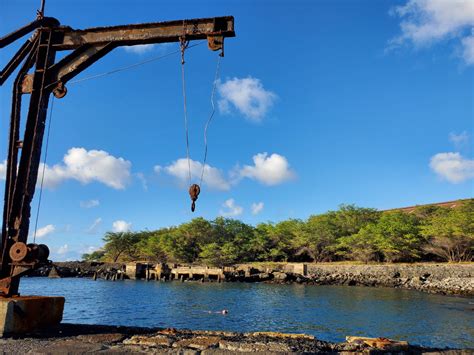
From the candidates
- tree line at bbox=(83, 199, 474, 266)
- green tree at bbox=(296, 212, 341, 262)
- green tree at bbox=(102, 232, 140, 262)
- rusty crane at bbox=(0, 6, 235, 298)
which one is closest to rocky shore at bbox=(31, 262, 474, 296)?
tree line at bbox=(83, 199, 474, 266)

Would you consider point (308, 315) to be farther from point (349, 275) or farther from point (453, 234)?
point (453, 234)

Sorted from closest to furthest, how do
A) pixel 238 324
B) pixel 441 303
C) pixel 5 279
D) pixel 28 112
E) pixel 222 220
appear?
pixel 5 279 → pixel 28 112 → pixel 238 324 → pixel 441 303 → pixel 222 220

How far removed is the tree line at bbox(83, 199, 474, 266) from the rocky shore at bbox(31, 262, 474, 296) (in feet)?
15.0

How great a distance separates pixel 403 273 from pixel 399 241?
20.2ft

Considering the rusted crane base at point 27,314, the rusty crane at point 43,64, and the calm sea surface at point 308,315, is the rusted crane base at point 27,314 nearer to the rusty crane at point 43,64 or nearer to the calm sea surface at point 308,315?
the rusty crane at point 43,64

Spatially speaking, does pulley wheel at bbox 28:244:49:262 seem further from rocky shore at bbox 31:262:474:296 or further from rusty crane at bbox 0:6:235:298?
rocky shore at bbox 31:262:474:296

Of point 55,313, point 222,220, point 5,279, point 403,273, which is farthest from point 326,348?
point 222,220

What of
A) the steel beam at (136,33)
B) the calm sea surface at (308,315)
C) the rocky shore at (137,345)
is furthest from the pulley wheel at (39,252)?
the calm sea surface at (308,315)

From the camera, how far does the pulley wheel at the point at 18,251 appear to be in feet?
21.4

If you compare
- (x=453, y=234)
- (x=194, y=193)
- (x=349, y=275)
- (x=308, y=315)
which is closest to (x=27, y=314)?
(x=194, y=193)

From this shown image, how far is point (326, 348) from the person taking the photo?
6.05 metres

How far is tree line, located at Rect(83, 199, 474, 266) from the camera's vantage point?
187 feet

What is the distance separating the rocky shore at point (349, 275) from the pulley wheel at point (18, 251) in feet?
145

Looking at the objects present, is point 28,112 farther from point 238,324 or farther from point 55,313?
point 238,324
